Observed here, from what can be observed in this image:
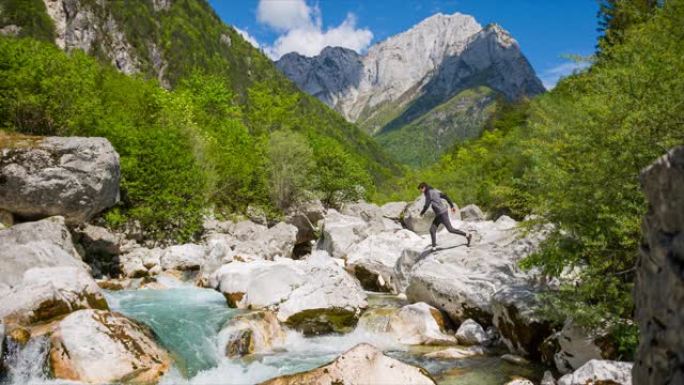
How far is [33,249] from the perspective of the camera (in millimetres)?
15711

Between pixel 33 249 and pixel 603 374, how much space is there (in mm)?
16395

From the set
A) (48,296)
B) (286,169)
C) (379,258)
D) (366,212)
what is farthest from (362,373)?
(286,169)

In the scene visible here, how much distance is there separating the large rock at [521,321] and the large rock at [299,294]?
188 inches

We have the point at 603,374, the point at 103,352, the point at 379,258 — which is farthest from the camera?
the point at 379,258

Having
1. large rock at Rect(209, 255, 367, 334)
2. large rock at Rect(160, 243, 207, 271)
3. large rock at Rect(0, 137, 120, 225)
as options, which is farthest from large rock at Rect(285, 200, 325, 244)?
large rock at Rect(209, 255, 367, 334)

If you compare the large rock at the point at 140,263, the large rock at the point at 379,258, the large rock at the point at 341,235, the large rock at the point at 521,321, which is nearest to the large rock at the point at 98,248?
the large rock at the point at 140,263

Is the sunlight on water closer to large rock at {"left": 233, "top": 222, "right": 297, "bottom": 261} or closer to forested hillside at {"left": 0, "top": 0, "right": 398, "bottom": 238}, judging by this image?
large rock at {"left": 233, "top": 222, "right": 297, "bottom": 261}

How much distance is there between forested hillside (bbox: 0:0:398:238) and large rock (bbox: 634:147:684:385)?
89.1 feet

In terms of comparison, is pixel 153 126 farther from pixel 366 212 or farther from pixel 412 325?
pixel 412 325

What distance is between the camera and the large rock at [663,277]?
4.27 m

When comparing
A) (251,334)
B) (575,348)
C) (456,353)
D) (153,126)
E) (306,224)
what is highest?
(153,126)

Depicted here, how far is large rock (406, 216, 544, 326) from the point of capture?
15.6 metres

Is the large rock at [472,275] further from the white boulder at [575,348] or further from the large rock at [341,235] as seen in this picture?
the large rock at [341,235]

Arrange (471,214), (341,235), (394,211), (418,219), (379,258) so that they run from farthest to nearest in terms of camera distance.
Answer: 1. (394,211)
2. (471,214)
3. (418,219)
4. (341,235)
5. (379,258)
